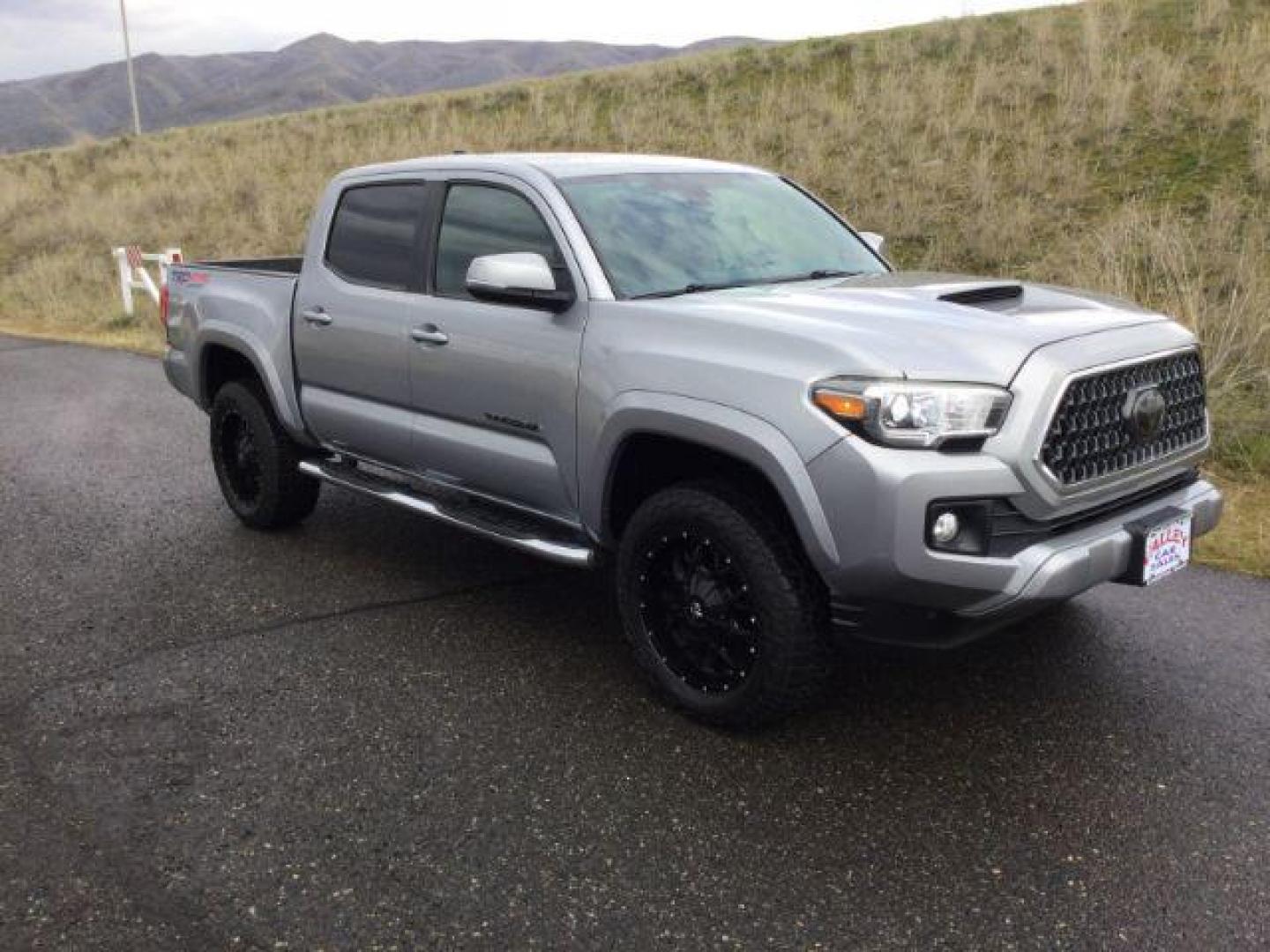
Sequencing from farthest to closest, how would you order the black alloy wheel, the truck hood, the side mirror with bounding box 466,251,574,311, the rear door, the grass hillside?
the grass hillside, the rear door, the side mirror with bounding box 466,251,574,311, the black alloy wheel, the truck hood

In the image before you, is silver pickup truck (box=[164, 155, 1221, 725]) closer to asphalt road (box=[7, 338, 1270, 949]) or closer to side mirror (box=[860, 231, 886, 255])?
side mirror (box=[860, 231, 886, 255])

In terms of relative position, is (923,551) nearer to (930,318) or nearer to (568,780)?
(930,318)

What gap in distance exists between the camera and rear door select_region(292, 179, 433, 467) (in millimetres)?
4598

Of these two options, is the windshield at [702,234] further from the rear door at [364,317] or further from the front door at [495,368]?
the rear door at [364,317]

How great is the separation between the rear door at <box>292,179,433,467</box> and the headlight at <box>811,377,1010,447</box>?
2.17 meters

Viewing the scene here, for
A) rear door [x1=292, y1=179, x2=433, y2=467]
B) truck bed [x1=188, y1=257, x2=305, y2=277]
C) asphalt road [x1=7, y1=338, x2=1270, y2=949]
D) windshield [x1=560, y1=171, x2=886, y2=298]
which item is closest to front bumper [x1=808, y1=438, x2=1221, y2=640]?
asphalt road [x1=7, y1=338, x2=1270, y2=949]

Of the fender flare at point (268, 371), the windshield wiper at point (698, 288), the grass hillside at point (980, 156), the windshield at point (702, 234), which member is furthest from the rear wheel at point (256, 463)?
the grass hillside at point (980, 156)

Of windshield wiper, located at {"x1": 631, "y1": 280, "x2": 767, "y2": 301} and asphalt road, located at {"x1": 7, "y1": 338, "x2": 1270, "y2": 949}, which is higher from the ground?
windshield wiper, located at {"x1": 631, "y1": 280, "x2": 767, "y2": 301}

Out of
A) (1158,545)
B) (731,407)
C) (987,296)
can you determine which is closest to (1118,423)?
(1158,545)

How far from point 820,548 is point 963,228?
9538 millimetres

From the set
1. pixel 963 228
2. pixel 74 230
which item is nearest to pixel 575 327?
pixel 963 228

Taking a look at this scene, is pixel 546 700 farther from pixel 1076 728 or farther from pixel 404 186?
pixel 404 186

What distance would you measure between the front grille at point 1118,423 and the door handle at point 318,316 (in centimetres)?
319

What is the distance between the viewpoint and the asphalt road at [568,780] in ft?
8.79
